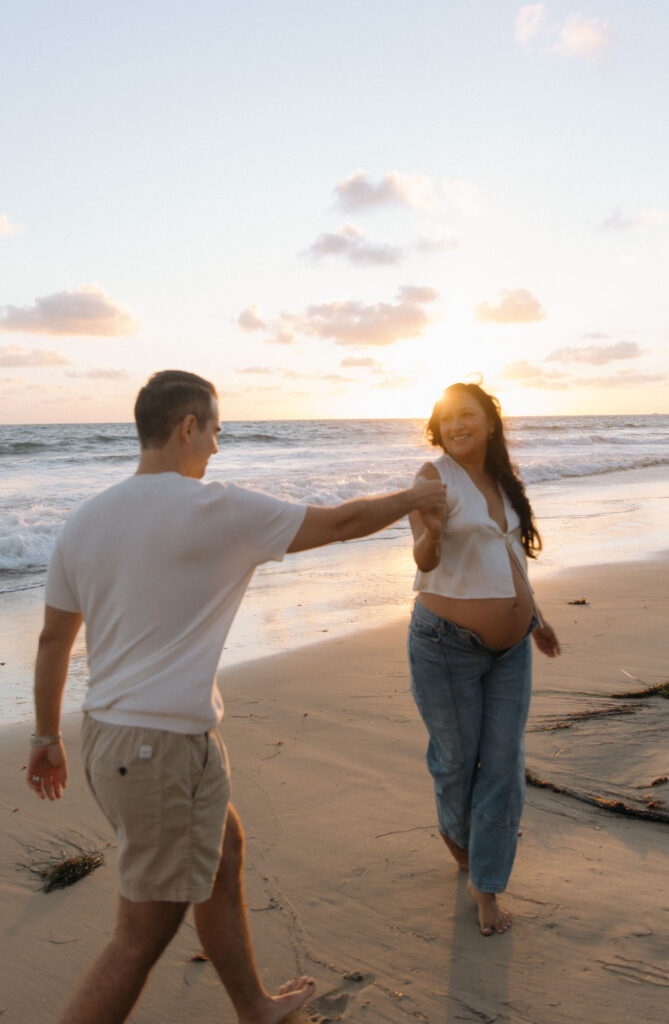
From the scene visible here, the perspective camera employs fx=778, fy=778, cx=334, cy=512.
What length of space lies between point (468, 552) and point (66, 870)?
6.80ft

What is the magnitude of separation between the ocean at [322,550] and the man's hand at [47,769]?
215cm

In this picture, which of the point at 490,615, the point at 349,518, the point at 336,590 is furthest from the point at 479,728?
the point at 336,590

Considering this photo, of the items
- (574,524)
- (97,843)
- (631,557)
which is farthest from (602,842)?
(574,524)

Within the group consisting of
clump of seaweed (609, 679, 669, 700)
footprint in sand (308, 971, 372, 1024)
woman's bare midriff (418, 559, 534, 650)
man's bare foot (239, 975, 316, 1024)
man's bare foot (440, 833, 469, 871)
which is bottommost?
footprint in sand (308, 971, 372, 1024)

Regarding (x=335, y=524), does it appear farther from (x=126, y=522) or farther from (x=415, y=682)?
(x=415, y=682)

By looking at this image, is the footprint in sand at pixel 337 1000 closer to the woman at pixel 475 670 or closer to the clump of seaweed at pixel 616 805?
the woman at pixel 475 670

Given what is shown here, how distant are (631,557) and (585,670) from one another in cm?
498

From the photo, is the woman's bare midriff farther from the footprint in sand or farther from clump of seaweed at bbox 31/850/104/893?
clump of seaweed at bbox 31/850/104/893

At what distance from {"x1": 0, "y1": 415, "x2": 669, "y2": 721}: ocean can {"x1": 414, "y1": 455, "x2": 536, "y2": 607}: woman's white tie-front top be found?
52 centimetres

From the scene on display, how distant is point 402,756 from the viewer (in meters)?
4.17

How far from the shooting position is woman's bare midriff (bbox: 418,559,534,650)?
2879 mm

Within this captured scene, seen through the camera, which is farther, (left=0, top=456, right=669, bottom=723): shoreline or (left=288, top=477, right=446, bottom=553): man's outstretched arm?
(left=0, top=456, right=669, bottom=723): shoreline

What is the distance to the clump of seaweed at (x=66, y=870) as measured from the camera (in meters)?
3.10

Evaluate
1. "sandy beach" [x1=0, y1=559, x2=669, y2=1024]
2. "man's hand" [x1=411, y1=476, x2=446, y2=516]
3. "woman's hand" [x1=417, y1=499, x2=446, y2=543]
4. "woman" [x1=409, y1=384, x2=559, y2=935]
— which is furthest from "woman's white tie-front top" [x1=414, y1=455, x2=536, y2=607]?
"sandy beach" [x1=0, y1=559, x2=669, y2=1024]
